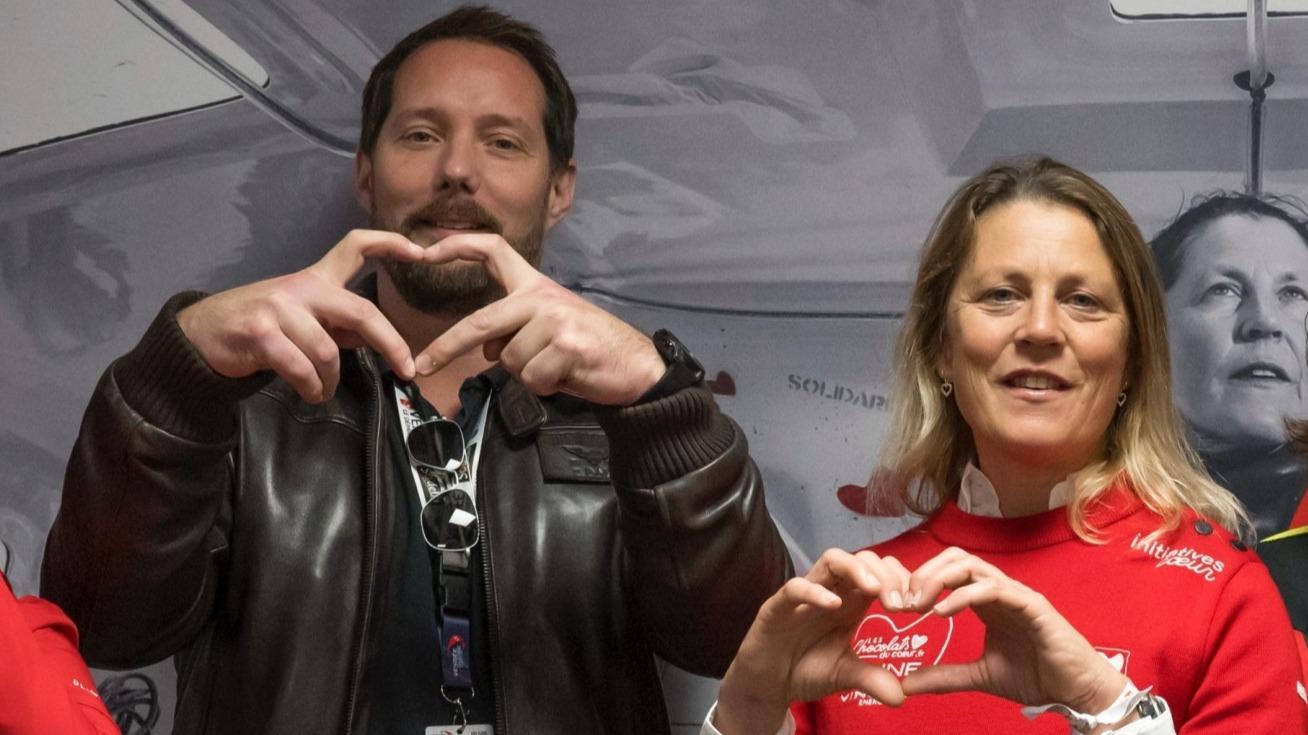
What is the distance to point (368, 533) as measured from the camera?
1.99 meters

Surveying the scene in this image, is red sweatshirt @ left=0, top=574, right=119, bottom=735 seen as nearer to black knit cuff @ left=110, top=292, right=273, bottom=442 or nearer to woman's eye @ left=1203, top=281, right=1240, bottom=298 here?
black knit cuff @ left=110, top=292, right=273, bottom=442

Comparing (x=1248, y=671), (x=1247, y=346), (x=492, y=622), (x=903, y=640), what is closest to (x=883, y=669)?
(x=903, y=640)

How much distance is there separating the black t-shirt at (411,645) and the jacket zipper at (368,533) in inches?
0.7

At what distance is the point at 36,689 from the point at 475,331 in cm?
54

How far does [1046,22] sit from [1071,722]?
1.13m

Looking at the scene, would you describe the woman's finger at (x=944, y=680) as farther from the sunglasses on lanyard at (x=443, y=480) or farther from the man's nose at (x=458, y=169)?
the man's nose at (x=458, y=169)

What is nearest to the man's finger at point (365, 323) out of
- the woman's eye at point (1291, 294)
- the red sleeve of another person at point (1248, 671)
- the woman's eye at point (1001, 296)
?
the woman's eye at point (1001, 296)

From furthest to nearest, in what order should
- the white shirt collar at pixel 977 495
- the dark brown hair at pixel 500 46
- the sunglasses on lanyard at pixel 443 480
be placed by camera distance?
the dark brown hair at pixel 500 46 → the sunglasses on lanyard at pixel 443 480 → the white shirt collar at pixel 977 495

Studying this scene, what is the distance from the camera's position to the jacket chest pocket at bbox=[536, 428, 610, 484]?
6.90 ft

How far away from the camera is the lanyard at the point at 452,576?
1940 mm

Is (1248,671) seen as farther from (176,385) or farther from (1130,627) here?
(176,385)

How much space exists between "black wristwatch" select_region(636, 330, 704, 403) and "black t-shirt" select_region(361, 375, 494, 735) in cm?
34

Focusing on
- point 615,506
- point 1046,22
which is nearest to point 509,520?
point 615,506

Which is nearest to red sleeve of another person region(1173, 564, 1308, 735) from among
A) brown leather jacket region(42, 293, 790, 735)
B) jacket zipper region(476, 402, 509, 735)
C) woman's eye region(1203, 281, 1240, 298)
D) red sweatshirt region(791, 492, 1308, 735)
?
red sweatshirt region(791, 492, 1308, 735)
